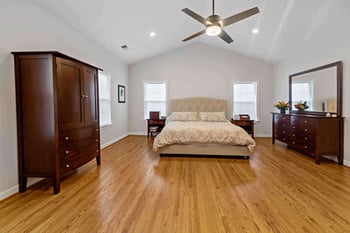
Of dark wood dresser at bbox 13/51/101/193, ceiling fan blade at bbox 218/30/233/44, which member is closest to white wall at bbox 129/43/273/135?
ceiling fan blade at bbox 218/30/233/44

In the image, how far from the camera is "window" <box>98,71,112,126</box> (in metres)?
5.49

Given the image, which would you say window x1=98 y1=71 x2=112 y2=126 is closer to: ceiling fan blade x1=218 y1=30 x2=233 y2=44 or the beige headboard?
the beige headboard

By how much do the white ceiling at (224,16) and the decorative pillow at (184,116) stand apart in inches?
90.1

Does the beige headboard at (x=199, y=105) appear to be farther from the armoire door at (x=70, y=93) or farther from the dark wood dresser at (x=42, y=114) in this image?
the dark wood dresser at (x=42, y=114)

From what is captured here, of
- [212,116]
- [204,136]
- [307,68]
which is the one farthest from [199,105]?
[307,68]

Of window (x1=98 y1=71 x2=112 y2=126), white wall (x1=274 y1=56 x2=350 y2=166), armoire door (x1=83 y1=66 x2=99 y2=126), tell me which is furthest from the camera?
window (x1=98 y1=71 x2=112 y2=126)

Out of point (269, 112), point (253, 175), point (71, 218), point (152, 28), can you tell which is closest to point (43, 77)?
point (71, 218)

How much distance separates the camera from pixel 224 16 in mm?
4586

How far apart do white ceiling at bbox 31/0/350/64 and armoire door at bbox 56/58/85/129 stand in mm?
1074

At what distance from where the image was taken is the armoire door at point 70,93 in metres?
2.81

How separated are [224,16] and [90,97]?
11.0 feet

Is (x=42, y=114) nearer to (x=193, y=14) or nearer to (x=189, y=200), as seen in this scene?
(x=189, y=200)

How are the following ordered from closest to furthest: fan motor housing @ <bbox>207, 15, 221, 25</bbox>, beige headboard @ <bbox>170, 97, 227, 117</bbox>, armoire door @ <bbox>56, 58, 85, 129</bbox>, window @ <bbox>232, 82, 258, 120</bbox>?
armoire door @ <bbox>56, 58, 85, 129</bbox> < fan motor housing @ <bbox>207, 15, 221, 25</bbox> < beige headboard @ <bbox>170, 97, 227, 117</bbox> < window @ <bbox>232, 82, 258, 120</bbox>

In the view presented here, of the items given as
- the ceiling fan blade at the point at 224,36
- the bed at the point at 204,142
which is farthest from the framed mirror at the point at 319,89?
the ceiling fan blade at the point at 224,36
